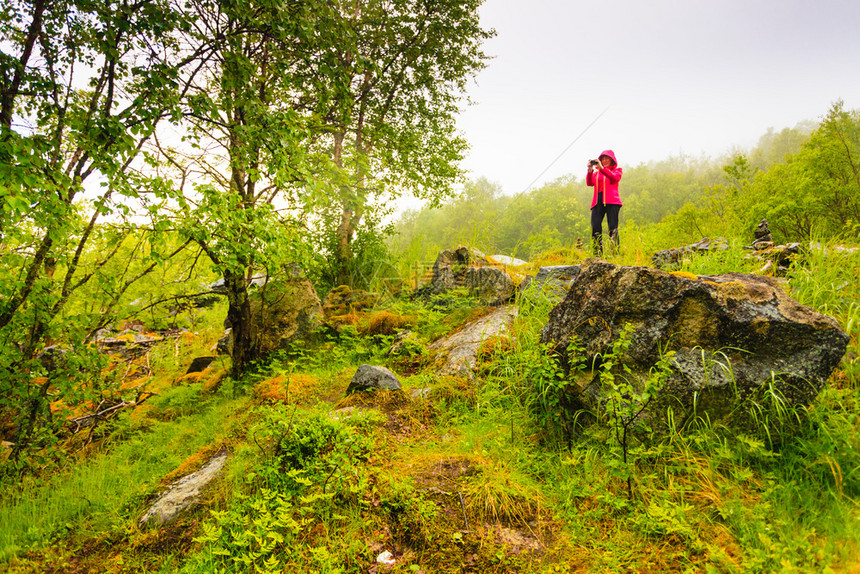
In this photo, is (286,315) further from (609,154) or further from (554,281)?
(609,154)

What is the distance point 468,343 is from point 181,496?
3.25 meters

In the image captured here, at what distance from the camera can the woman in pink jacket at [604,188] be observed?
7.00m

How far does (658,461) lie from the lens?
243cm

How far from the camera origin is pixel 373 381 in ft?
12.9

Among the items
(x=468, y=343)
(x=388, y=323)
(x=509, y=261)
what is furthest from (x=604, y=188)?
(x=388, y=323)

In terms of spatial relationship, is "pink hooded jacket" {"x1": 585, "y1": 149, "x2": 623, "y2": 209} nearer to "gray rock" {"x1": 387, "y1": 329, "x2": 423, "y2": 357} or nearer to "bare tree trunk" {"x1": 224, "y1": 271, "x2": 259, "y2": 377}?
"gray rock" {"x1": 387, "y1": 329, "x2": 423, "y2": 357}

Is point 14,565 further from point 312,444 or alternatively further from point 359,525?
point 359,525

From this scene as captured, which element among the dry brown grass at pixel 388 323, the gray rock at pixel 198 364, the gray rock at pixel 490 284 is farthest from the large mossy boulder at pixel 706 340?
the gray rock at pixel 198 364

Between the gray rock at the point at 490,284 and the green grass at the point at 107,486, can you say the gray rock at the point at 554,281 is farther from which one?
the green grass at the point at 107,486

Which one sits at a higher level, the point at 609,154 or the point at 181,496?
the point at 609,154

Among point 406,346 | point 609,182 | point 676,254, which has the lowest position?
point 406,346

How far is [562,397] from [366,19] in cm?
1106

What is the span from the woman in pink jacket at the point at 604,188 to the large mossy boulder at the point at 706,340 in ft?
14.0

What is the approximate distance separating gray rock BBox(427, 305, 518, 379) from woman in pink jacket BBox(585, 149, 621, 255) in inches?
124
